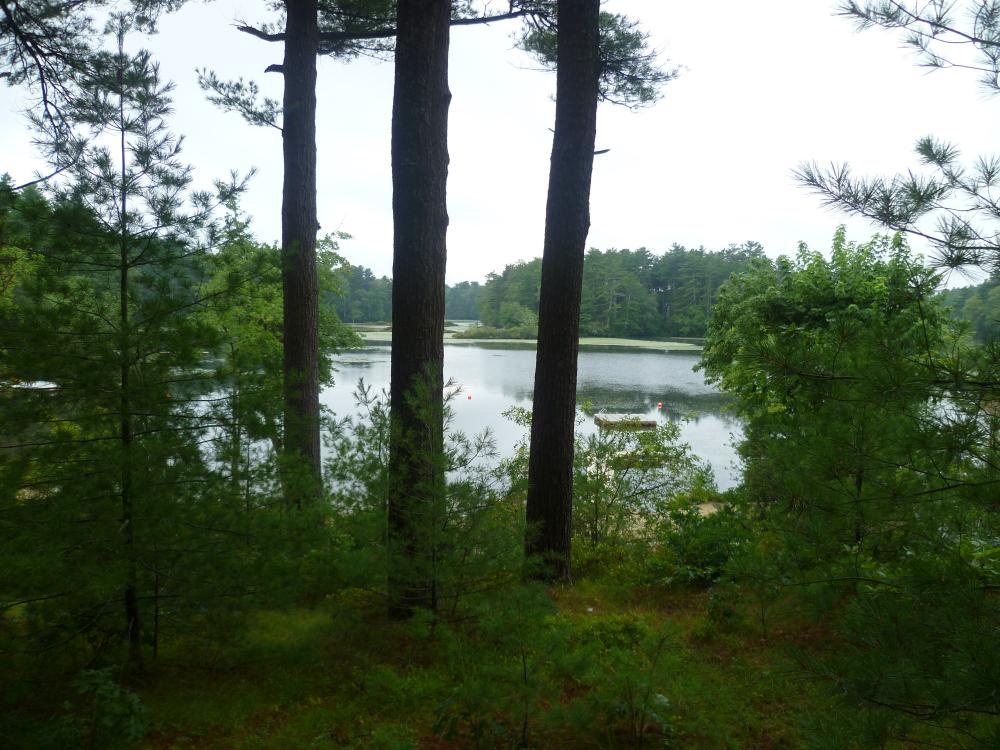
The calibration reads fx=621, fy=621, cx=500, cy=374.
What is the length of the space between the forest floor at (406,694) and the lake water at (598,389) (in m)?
5.23

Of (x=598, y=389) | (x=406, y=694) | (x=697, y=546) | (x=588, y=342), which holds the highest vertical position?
(x=588, y=342)

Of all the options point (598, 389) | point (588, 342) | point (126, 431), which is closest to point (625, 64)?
point (126, 431)

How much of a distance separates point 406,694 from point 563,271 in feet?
9.51

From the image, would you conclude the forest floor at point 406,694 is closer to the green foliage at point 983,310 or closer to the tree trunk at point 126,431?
the tree trunk at point 126,431

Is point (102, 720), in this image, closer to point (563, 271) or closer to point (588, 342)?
point (563, 271)

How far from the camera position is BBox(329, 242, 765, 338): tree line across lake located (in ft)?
71.3

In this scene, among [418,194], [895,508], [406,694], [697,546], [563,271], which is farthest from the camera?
[697,546]

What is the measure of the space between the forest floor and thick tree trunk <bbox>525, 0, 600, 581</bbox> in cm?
126

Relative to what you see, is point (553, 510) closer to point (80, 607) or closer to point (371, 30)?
point (80, 607)

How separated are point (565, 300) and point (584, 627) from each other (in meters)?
2.23

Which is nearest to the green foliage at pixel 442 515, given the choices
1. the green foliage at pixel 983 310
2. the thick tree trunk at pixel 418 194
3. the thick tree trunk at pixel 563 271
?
the thick tree trunk at pixel 418 194

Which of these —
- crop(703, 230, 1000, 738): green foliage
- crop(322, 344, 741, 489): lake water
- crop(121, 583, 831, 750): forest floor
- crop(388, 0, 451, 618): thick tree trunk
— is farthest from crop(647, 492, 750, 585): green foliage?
crop(322, 344, 741, 489): lake water

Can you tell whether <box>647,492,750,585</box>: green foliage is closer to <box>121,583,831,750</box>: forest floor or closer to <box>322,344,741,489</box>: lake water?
<box>121,583,831,750</box>: forest floor

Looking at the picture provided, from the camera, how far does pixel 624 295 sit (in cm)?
2255
